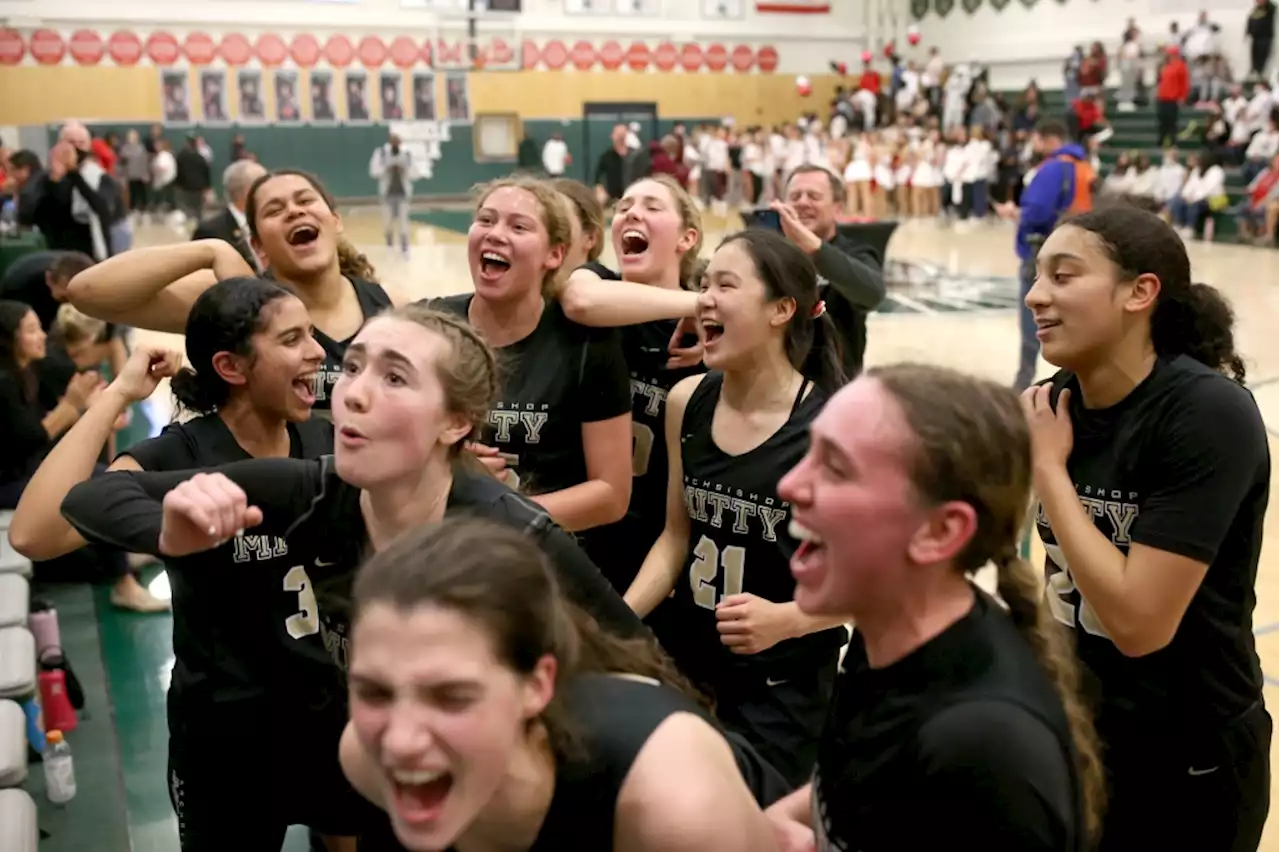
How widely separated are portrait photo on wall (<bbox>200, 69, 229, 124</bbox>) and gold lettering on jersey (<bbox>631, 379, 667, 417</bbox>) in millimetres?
25378

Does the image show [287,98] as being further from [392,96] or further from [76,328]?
[76,328]

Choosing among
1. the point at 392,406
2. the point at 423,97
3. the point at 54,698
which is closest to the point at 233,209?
the point at 54,698

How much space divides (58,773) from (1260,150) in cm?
1955

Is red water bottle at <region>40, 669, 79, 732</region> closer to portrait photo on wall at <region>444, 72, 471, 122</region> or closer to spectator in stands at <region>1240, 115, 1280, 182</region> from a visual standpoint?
spectator in stands at <region>1240, 115, 1280, 182</region>

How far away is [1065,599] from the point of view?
262 centimetres

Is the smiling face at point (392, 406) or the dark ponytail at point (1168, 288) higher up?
the dark ponytail at point (1168, 288)

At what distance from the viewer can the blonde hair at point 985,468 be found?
1538 mm

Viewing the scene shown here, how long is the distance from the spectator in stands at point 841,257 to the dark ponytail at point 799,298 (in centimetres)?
102

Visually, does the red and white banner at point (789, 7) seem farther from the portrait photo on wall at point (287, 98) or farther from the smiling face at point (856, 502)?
the smiling face at point (856, 502)

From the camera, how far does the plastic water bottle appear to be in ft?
13.0

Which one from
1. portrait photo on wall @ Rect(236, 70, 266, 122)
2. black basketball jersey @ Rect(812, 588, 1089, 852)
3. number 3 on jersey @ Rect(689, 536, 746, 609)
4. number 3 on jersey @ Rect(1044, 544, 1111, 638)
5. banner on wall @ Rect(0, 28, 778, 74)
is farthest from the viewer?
portrait photo on wall @ Rect(236, 70, 266, 122)

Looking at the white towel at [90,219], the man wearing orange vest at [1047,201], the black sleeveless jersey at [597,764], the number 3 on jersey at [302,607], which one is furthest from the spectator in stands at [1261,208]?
the black sleeveless jersey at [597,764]

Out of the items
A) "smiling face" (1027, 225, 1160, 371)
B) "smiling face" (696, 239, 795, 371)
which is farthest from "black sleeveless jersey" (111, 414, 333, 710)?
"smiling face" (1027, 225, 1160, 371)

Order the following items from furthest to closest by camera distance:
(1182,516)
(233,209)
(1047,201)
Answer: (1047,201)
(233,209)
(1182,516)
